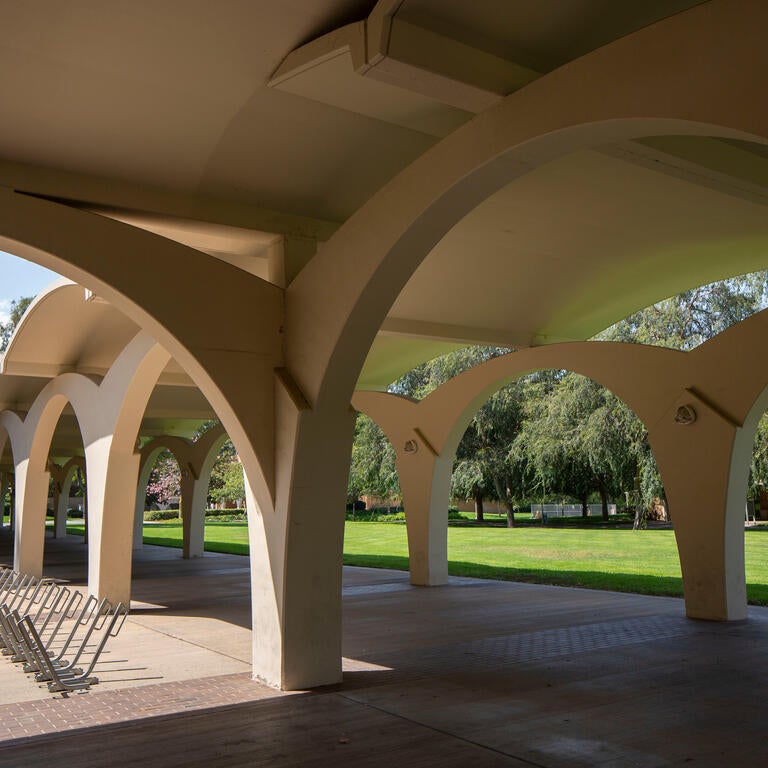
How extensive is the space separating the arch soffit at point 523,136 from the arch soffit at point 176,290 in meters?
0.33

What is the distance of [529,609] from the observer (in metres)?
11.1

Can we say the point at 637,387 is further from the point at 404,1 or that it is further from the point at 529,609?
the point at 404,1

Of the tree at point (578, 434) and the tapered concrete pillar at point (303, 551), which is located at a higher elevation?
the tree at point (578, 434)

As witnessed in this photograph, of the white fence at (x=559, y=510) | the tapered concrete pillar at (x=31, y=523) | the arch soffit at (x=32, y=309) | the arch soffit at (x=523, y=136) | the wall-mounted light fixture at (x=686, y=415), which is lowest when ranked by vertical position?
the white fence at (x=559, y=510)

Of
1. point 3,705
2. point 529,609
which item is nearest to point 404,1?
point 3,705

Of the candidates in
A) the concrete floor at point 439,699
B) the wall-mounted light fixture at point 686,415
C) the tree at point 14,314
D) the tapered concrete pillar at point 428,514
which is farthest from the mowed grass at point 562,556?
the tree at point 14,314

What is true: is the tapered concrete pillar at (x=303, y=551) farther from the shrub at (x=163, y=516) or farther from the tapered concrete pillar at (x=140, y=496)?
the shrub at (x=163, y=516)

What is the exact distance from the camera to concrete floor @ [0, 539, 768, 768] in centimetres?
522

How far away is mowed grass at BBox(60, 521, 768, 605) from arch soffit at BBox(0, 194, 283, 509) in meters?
7.79

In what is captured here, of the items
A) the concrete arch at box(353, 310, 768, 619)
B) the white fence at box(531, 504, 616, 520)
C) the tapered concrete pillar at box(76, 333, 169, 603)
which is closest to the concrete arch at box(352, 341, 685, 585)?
the concrete arch at box(353, 310, 768, 619)

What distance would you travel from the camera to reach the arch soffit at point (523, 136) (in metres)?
4.02

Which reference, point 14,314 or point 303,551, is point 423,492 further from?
point 14,314

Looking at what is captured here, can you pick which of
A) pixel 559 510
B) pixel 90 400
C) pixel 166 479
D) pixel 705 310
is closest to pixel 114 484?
pixel 90 400

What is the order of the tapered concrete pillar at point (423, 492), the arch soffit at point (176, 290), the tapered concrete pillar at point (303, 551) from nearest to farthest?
the arch soffit at point (176, 290), the tapered concrete pillar at point (303, 551), the tapered concrete pillar at point (423, 492)
